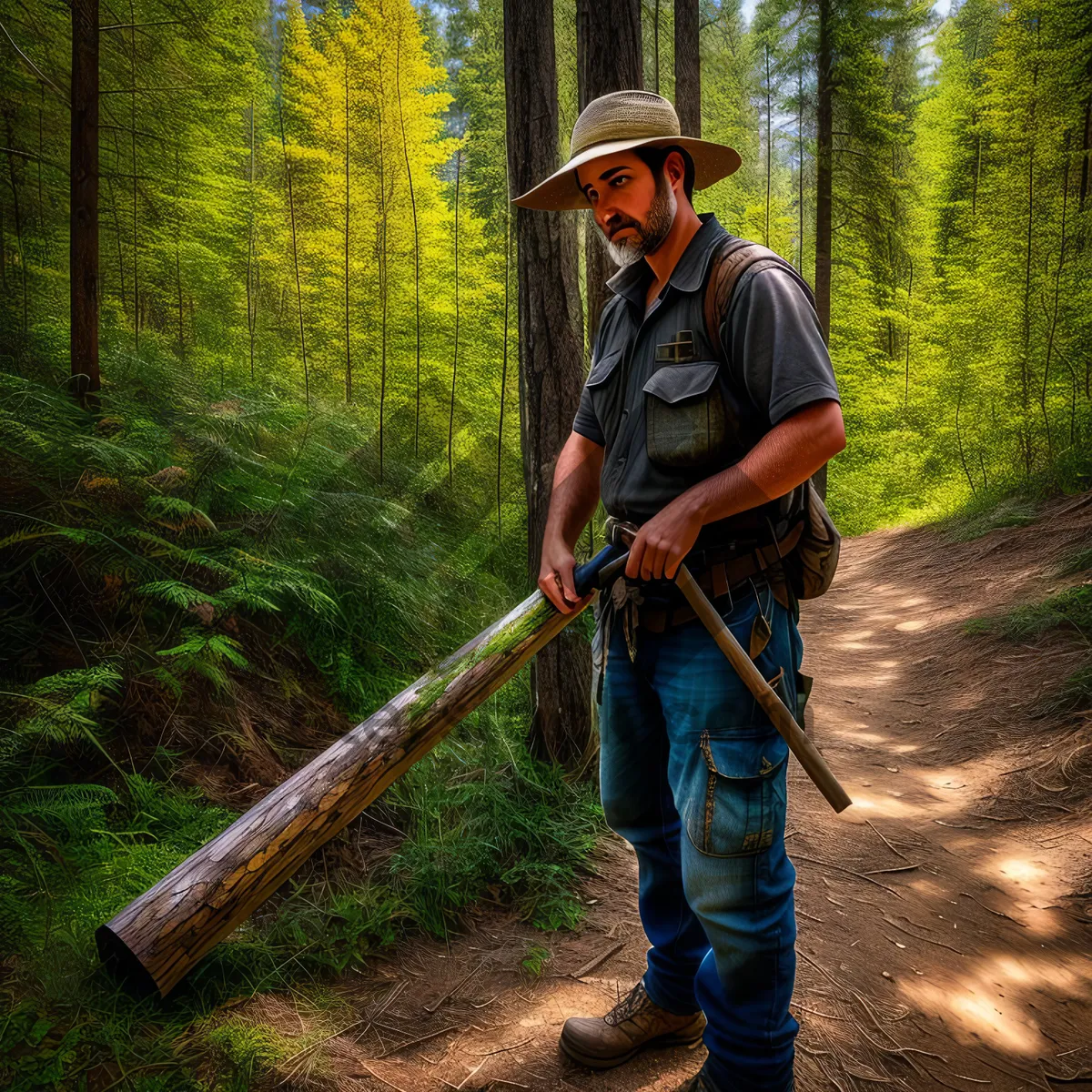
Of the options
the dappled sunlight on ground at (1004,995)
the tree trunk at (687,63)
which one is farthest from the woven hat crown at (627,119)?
the tree trunk at (687,63)

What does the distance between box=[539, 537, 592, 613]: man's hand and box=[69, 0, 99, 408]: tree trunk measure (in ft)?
17.6

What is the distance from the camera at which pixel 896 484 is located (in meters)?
18.2

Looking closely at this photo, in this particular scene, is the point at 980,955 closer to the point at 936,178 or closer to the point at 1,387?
the point at 1,387

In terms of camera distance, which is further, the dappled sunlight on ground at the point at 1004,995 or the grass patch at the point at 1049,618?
the grass patch at the point at 1049,618

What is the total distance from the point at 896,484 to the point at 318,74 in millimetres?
15596

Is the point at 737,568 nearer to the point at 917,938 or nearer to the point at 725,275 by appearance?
the point at 725,275

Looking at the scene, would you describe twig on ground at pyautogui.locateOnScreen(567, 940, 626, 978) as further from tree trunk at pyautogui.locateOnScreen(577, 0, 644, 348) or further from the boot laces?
tree trunk at pyautogui.locateOnScreen(577, 0, 644, 348)

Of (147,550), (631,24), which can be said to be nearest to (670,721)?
(147,550)

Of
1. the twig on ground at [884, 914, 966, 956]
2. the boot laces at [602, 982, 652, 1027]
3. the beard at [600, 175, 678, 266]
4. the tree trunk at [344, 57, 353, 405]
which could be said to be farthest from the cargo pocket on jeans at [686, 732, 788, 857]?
the tree trunk at [344, 57, 353, 405]

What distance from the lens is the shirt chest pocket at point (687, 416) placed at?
176 cm

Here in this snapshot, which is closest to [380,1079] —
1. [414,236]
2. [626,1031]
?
[626,1031]

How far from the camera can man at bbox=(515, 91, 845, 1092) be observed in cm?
167

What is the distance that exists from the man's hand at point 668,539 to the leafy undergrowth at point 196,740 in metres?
1.85

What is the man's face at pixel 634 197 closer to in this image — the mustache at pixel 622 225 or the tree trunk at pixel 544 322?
the mustache at pixel 622 225
